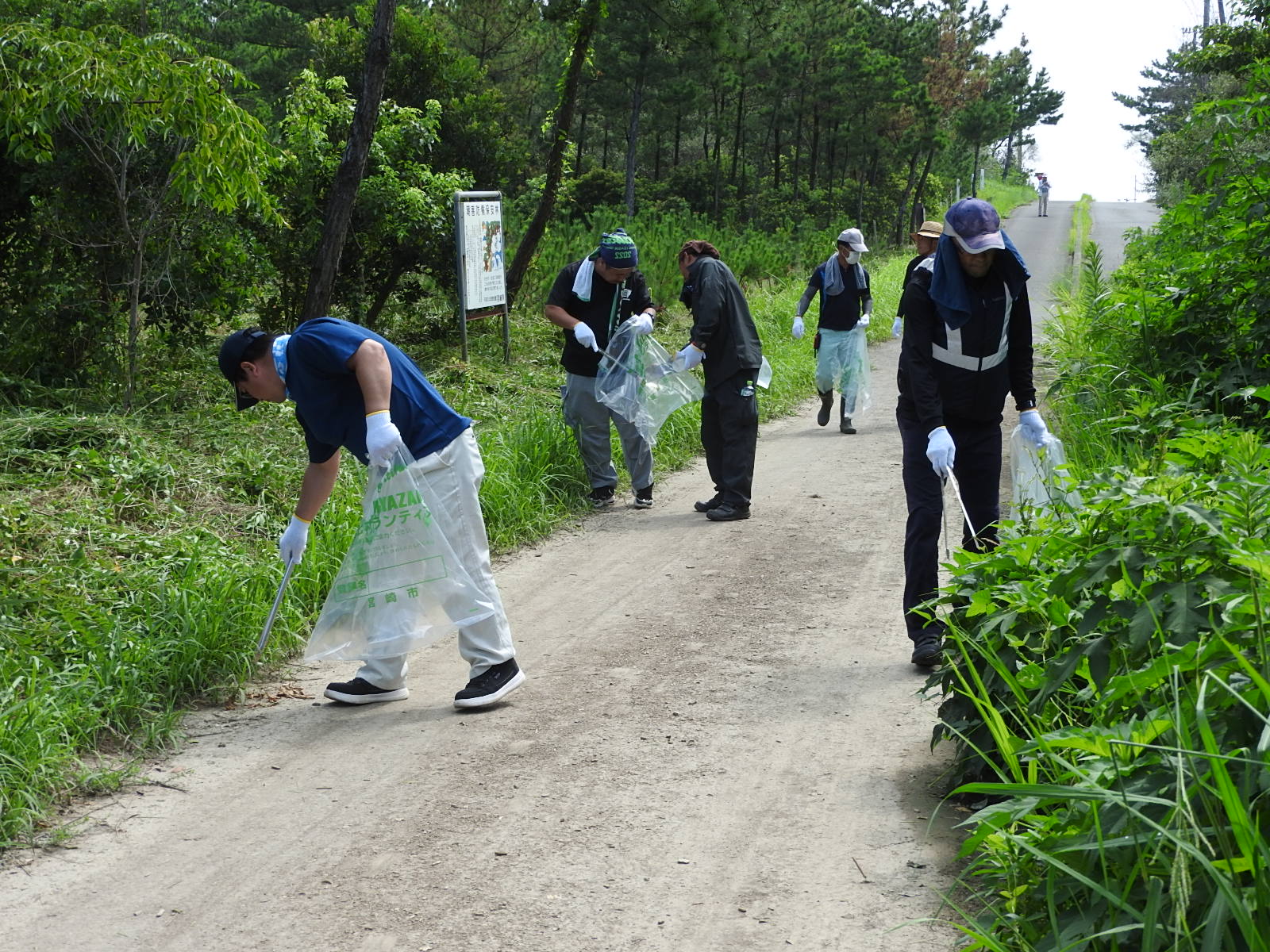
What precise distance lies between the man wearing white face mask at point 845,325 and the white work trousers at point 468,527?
745 cm

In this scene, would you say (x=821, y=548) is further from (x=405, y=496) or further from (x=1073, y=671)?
(x=1073, y=671)

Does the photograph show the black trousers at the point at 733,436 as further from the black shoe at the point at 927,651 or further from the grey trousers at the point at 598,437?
the black shoe at the point at 927,651

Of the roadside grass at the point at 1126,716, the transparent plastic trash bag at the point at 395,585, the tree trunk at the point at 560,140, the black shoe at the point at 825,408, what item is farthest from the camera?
the tree trunk at the point at 560,140

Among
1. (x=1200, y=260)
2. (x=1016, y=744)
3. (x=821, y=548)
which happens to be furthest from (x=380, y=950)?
(x=1200, y=260)

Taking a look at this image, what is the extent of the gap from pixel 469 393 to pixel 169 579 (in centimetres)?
626

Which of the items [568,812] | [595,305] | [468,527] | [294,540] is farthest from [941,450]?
[595,305]

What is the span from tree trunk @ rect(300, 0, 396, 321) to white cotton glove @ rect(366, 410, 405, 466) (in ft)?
19.8

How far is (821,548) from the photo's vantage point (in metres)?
7.66

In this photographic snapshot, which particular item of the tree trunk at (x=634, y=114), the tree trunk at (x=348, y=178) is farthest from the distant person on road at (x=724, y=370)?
the tree trunk at (x=634, y=114)

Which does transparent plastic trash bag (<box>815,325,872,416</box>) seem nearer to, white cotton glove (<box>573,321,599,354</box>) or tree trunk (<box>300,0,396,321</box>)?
white cotton glove (<box>573,321,599,354</box>)

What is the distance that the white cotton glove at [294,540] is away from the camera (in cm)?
528

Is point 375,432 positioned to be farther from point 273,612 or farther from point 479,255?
point 479,255

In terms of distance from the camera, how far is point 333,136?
1329 cm

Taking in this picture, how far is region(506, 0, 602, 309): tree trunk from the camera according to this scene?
53.3 ft
